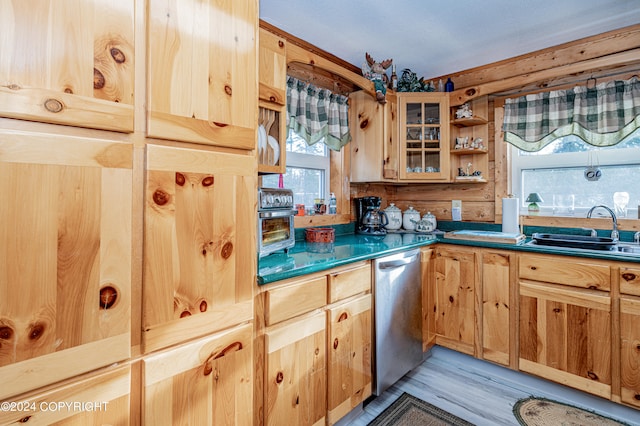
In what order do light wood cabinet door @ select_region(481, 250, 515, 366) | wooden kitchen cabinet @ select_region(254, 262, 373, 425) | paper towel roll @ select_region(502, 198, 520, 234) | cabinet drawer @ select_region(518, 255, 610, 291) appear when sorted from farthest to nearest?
paper towel roll @ select_region(502, 198, 520, 234)
light wood cabinet door @ select_region(481, 250, 515, 366)
cabinet drawer @ select_region(518, 255, 610, 291)
wooden kitchen cabinet @ select_region(254, 262, 373, 425)

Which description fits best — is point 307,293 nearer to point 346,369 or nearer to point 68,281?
point 346,369

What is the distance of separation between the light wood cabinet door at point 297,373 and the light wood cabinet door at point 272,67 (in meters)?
1.08

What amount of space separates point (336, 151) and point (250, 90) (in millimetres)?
1571

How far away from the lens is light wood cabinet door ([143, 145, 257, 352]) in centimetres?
96

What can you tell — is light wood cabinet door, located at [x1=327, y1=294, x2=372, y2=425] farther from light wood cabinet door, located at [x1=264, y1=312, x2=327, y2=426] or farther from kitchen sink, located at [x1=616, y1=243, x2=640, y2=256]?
kitchen sink, located at [x1=616, y1=243, x2=640, y2=256]

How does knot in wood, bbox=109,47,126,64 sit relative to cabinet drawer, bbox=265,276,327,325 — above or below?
above

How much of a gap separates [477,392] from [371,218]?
1416 mm

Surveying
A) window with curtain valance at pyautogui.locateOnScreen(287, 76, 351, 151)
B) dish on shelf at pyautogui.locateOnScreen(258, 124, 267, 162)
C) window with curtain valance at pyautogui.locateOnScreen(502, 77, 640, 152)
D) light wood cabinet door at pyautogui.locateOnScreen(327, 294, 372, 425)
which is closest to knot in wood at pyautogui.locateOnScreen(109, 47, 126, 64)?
dish on shelf at pyautogui.locateOnScreen(258, 124, 267, 162)

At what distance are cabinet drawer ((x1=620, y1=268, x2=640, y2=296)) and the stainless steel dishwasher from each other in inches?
43.4

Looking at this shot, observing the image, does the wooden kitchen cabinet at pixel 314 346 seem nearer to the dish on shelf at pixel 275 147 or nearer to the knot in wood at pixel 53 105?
the dish on shelf at pixel 275 147

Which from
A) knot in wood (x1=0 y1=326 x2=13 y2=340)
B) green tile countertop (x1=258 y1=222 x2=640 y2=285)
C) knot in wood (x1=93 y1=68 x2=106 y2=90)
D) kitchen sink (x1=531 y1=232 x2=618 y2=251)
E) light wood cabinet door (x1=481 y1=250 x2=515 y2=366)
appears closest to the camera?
knot in wood (x1=0 y1=326 x2=13 y2=340)

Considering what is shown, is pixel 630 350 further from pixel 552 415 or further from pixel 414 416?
pixel 414 416

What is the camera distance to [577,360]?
1.94 m

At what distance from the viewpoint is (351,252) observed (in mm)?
1882
